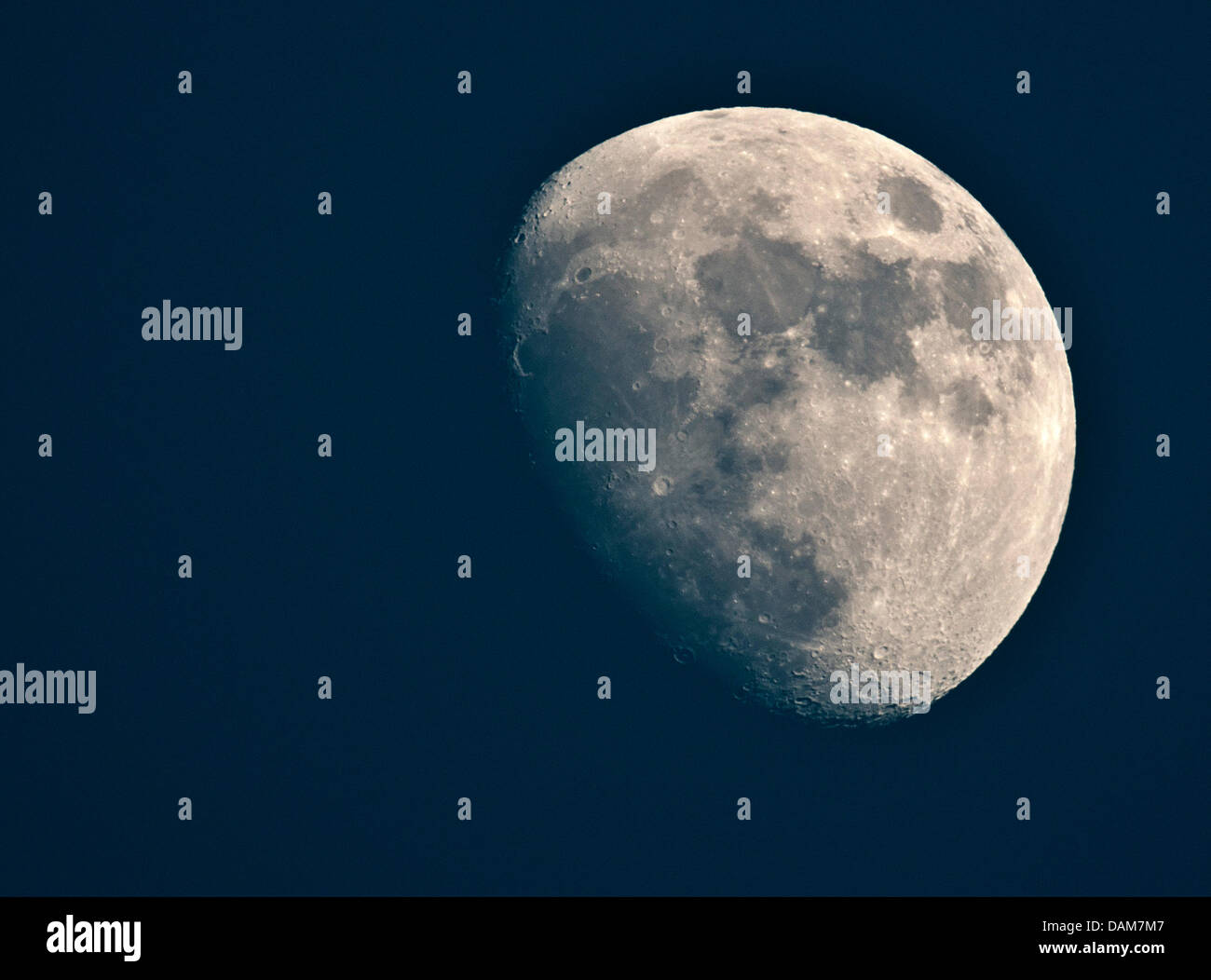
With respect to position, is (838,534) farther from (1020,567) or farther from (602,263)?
(602,263)

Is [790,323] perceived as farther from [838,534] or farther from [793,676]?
[793,676]

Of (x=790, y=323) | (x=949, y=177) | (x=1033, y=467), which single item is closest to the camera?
(x=790, y=323)

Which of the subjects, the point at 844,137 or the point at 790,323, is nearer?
the point at 790,323

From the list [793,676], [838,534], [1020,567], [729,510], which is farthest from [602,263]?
[1020,567]

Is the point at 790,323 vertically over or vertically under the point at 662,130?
under

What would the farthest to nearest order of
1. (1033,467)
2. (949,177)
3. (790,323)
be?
(949,177) < (1033,467) < (790,323)

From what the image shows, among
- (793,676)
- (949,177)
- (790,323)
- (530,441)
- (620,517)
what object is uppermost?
(949,177)
